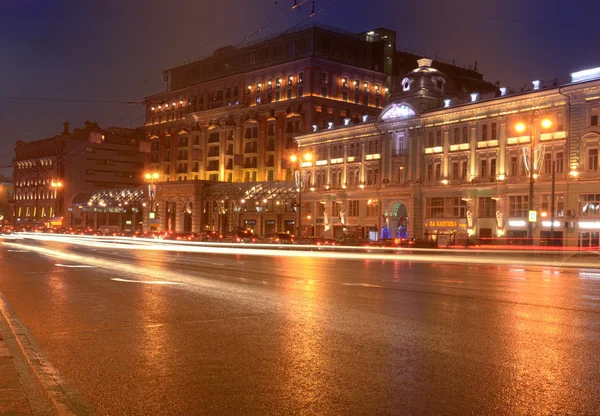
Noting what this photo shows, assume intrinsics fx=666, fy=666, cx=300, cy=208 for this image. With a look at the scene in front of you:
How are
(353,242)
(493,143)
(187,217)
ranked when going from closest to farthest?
(493,143)
(353,242)
(187,217)

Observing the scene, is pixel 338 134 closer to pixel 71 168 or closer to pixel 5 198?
pixel 71 168

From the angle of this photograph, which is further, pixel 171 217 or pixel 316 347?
pixel 171 217

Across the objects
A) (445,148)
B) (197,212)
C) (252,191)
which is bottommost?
(197,212)

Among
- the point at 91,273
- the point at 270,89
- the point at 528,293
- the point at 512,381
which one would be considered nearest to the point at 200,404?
the point at 512,381

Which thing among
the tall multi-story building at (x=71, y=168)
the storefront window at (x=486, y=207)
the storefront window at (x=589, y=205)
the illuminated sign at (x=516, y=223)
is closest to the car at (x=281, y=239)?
the storefront window at (x=486, y=207)

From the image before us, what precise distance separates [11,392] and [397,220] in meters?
61.1

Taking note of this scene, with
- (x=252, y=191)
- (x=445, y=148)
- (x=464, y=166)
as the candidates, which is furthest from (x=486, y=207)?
(x=252, y=191)

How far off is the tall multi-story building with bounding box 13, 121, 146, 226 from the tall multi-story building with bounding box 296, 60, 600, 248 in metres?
→ 60.7

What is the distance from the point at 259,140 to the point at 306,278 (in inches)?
2691

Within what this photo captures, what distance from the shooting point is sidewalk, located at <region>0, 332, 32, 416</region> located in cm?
624

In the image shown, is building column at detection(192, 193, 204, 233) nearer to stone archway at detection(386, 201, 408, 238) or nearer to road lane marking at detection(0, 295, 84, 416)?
stone archway at detection(386, 201, 408, 238)

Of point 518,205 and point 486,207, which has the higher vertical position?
point 518,205

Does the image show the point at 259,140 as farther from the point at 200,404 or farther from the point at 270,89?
the point at 200,404

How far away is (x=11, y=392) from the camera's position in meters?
6.81
